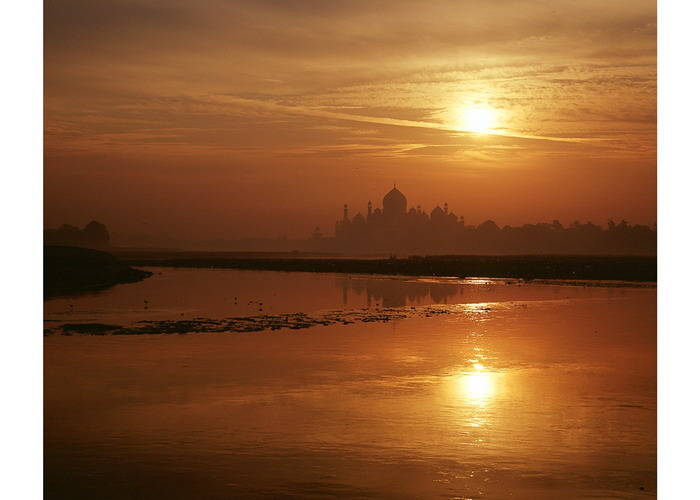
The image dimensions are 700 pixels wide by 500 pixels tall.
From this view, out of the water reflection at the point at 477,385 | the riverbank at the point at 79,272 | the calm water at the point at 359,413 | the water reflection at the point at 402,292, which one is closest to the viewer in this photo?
the calm water at the point at 359,413

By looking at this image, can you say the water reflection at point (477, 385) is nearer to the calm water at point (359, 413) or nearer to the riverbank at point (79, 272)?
the calm water at point (359, 413)

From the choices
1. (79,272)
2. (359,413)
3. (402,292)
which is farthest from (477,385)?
(79,272)

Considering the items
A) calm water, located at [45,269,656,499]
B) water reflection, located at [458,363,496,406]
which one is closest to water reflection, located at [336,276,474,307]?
calm water, located at [45,269,656,499]

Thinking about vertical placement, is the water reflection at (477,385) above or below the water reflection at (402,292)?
below

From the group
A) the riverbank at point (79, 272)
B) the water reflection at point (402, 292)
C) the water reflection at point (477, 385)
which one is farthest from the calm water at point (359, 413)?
the riverbank at point (79, 272)

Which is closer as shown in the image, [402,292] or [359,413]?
[359,413]

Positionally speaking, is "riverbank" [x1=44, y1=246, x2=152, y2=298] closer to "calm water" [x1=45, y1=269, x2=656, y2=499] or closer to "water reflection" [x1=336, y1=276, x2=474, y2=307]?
"water reflection" [x1=336, y1=276, x2=474, y2=307]

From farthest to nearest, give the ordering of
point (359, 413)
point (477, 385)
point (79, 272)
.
→ point (79, 272) → point (477, 385) → point (359, 413)

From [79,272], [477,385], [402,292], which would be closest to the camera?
[477,385]

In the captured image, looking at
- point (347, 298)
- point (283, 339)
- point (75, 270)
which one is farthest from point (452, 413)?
point (75, 270)

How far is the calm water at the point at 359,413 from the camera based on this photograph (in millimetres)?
8953

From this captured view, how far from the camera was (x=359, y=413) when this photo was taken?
11422 millimetres

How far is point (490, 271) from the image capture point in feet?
181

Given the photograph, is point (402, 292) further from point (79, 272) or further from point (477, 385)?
point (477, 385)
